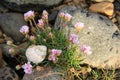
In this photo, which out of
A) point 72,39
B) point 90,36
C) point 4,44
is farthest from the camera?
point 4,44

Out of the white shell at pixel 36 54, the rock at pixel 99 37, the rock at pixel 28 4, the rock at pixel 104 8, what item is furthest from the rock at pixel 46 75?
the rock at pixel 104 8

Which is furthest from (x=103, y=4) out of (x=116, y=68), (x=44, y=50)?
(x=44, y=50)

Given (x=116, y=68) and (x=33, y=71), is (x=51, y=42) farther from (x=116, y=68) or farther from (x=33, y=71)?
(x=116, y=68)

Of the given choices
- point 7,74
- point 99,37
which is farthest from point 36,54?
point 99,37

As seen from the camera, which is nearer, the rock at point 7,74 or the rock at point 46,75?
the rock at point 46,75

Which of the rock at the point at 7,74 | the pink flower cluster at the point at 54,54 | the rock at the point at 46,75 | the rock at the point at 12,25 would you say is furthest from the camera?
the rock at the point at 12,25

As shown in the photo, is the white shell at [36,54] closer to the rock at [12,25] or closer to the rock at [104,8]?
the rock at [12,25]

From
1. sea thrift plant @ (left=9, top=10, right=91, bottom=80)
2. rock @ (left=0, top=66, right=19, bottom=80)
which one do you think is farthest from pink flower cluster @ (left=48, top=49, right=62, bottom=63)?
rock @ (left=0, top=66, right=19, bottom=80)
